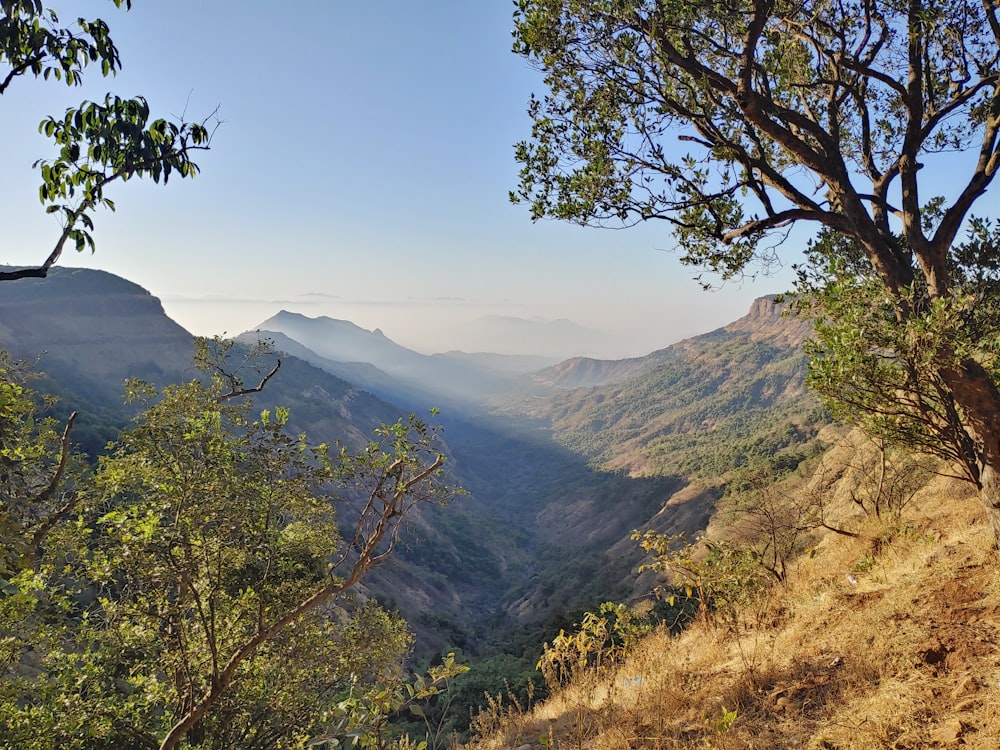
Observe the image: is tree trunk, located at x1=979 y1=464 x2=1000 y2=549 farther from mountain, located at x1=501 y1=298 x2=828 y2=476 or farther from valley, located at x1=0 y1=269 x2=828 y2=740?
mountain, located at x1=501 y1=298 x2=828 y2=476

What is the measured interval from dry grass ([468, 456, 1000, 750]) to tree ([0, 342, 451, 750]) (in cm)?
269

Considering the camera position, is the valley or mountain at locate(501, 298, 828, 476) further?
mountain at locate(501, 298, 828, 476)

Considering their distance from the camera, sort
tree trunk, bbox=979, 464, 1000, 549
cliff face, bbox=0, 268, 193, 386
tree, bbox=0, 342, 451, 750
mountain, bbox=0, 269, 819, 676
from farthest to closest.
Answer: cliff face, bbox=0, 268, 193, 386
mountain, bbox=0, 269, 819, 676
tree trunk, bbox=979, 464, 1000, 549
tree, bbox=0, 342, 451, 750

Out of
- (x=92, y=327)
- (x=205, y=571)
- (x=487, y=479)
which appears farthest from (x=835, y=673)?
(x=487, y=479)

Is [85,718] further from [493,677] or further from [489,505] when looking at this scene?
[489,505]

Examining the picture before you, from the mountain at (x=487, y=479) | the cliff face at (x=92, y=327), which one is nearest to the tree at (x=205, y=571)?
the mountain at (x=487, y=479)

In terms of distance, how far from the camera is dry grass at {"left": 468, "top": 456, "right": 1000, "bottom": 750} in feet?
12.6

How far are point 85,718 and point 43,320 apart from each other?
112 meters

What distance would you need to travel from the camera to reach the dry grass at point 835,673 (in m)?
3.83

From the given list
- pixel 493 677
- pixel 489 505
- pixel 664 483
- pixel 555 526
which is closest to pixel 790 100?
pixel 493 677

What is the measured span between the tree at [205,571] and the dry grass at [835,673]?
2.69 m

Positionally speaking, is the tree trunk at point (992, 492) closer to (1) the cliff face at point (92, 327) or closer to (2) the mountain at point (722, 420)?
(2) the mountain at point (722, 420)

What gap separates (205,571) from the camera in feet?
19.3

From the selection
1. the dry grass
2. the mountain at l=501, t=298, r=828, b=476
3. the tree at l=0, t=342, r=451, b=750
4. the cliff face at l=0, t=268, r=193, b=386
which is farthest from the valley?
the dry grass
